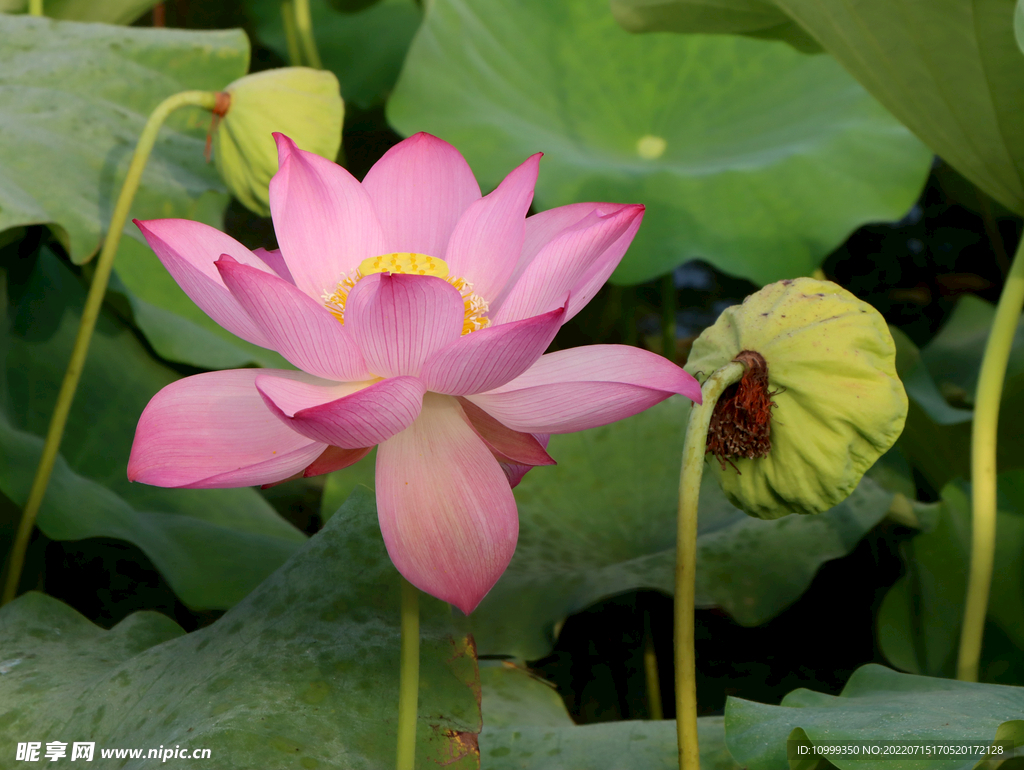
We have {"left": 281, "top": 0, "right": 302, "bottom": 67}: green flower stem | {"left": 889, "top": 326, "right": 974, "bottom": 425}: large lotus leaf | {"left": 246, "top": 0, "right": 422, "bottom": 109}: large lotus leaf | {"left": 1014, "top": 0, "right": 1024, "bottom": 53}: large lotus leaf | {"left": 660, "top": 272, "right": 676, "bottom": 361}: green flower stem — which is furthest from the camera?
{"left": 246, "top": 0, "right": 422, "bottom": 109}: large lotus leaf

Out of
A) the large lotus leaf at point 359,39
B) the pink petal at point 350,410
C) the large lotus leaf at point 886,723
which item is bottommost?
the large lotus leaf at point 886,723

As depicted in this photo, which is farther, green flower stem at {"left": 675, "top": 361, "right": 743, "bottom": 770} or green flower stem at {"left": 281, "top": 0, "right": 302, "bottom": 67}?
green flower stem at {"left": 281, "top": 0, "right": 302, "bottom": 67}

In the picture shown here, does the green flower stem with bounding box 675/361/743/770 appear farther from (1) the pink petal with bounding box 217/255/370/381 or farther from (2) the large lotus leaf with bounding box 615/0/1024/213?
(2) the large lotus leaf with bounding box 615/0/1024/213

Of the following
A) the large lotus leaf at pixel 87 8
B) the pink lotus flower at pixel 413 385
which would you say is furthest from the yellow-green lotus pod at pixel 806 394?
the large lotus leaf at pixel 87 8

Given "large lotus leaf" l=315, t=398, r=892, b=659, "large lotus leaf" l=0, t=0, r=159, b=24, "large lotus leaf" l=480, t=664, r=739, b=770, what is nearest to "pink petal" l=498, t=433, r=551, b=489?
"large lotus leaf" l=480, t=664, r=739, b=770

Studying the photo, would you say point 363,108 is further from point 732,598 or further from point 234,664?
point 234,664

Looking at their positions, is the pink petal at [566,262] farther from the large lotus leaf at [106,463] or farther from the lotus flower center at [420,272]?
the large lotus leaf at [106,463]

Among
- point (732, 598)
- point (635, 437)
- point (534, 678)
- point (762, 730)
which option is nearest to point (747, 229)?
point (635, 437)
